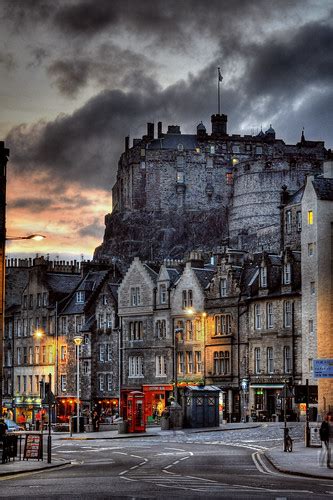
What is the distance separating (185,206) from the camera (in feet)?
643

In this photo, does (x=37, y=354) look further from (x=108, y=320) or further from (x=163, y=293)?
(x=163, y=293)

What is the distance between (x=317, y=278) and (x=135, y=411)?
2121 cm

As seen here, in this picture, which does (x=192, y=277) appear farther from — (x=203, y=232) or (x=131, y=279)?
(x=203, y=232)

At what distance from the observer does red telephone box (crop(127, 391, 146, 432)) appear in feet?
198

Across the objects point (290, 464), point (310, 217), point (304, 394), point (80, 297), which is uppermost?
point (310, 217)

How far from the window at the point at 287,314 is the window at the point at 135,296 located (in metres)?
18.4

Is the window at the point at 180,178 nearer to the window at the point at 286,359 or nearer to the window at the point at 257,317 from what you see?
the window at the point at 257,317

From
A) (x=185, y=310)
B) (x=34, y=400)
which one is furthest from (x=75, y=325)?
(x=185, y=310)

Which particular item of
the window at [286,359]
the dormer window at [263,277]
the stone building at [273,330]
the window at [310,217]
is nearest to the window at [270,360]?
the stone building at [273,330]

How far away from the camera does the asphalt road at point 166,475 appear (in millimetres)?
26016

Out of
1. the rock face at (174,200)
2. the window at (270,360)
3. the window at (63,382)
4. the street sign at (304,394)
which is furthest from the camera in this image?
the rock face at (174,200)

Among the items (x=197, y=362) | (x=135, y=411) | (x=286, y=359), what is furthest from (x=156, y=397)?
(x=135, y=411)

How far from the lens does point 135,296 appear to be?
9506 centimetres

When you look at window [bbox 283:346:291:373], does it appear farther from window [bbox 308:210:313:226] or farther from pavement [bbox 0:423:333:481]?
pavement [bbox 0:423:333:481]
